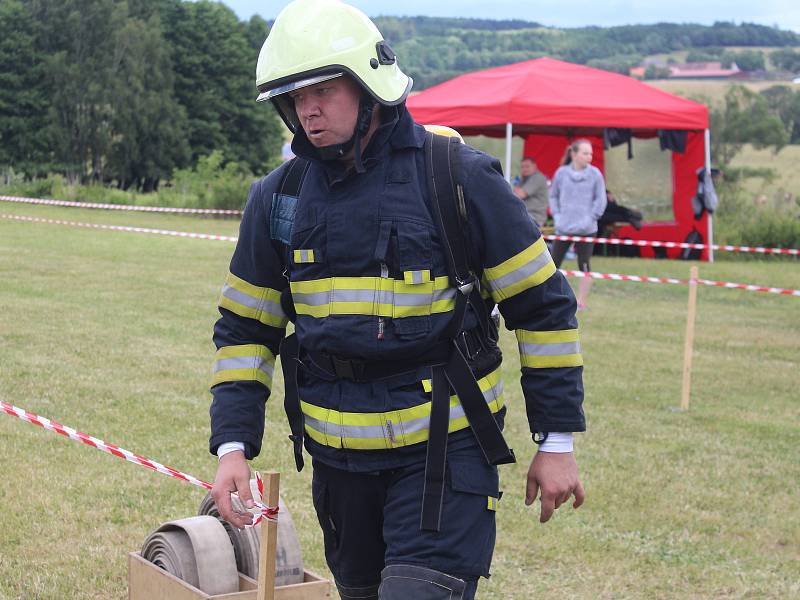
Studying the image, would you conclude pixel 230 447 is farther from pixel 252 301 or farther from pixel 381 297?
pixel 381 297

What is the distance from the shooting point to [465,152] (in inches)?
108

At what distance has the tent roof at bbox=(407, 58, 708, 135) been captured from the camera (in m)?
17.8

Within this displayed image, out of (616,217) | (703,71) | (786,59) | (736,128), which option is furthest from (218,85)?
(786,59)

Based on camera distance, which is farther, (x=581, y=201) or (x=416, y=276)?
(x=581, y=201)

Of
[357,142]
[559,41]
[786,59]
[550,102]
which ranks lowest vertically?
[357,142]

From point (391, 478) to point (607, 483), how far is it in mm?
3688

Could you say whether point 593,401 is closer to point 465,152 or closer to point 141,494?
point 141,494

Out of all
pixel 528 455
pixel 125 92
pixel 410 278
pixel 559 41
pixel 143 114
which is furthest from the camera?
pixel 559 41

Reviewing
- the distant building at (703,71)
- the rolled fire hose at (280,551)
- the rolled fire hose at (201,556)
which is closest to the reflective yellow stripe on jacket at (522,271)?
the rolled fire hose at (280,551)

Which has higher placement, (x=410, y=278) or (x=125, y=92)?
(x=125, y=92)

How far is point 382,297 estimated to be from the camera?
2.67m

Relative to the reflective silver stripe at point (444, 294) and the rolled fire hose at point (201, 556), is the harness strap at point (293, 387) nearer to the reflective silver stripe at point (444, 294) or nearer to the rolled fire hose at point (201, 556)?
the reflective silver stripe at point (444, 294)

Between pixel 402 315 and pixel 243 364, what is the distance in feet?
1.72

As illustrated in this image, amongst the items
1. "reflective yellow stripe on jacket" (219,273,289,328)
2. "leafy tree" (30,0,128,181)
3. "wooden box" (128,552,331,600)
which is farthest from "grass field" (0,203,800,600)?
"leafy tree" (30,0,128,181)
